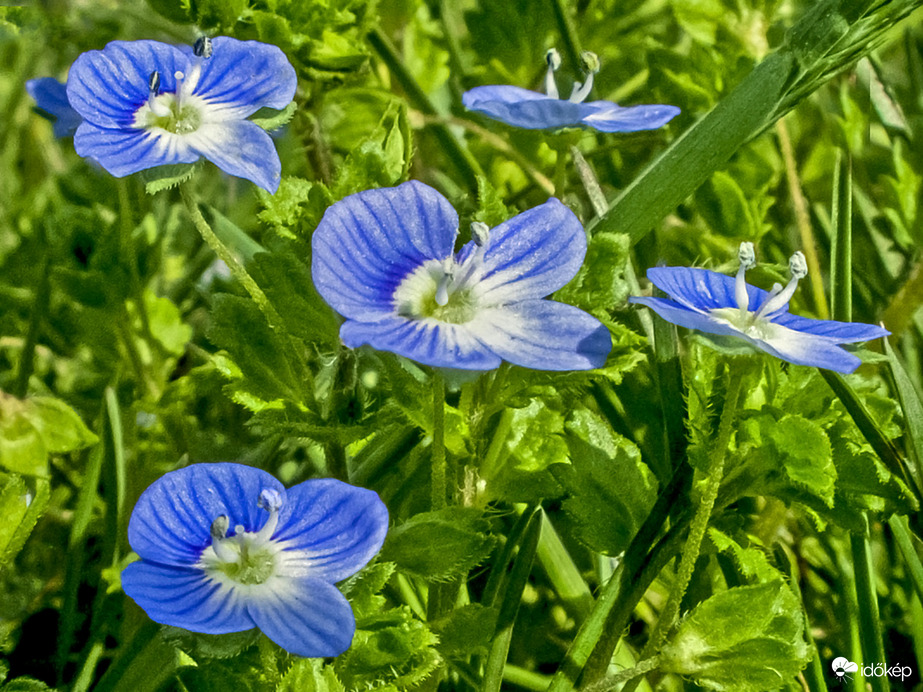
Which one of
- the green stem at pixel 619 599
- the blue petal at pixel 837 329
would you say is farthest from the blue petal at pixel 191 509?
the blue petal at pixel 837 329

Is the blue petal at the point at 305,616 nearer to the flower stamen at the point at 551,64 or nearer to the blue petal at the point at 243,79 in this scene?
the blue petal at the point at 243,79

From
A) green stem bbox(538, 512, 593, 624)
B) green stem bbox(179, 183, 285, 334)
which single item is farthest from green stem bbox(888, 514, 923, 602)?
green stem bbox(179, 183, 285, 334)

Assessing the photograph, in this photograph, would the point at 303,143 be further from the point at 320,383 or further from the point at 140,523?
the point at 140,523

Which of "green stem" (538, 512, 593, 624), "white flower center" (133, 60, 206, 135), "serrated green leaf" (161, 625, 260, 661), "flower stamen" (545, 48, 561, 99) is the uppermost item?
"flower stamen" (545, 48, 561, 99)

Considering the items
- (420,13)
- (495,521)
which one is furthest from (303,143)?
(495,521)

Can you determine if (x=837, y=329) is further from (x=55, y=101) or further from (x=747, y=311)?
(x=55, y=101)

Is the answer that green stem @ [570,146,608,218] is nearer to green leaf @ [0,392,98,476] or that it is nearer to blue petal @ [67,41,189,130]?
blue petal @ [67,41,189,130]

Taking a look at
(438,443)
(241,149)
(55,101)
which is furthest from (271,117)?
(55,101)
